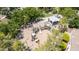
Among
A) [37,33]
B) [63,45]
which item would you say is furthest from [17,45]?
[63,45]

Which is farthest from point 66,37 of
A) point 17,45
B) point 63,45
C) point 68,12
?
point 17,45

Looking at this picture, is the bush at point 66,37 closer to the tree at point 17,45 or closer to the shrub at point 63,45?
the shrub at point 63,45

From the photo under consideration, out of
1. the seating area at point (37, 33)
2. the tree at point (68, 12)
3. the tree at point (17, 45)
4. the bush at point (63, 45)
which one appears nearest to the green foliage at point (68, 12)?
the tree at point (68, 12)

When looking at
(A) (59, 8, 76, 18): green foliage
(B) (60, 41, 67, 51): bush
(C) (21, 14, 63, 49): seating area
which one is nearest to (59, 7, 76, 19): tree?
(A) (59, 8, 76, 18): green foliage

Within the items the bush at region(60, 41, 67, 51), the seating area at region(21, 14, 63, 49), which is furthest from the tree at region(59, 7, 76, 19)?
the bush at region(60, 41, 67, 51)

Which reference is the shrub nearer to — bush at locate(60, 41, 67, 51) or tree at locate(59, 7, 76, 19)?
bush at locate(60, 41, 67, 51)

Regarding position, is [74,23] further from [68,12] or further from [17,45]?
[17,45]

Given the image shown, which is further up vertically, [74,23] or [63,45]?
[74,23]

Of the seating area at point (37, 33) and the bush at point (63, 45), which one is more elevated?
the seating area at point (37, 33)

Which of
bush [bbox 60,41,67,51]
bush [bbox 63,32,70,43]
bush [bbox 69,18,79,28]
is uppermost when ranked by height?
bush [bbox 69,18,79,28]

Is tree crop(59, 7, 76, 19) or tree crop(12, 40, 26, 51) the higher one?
tree crop(59, 7, 76, 19)

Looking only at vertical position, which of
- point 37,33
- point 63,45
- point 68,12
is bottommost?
point 63,45

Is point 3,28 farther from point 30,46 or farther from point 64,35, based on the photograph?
point 64,35
